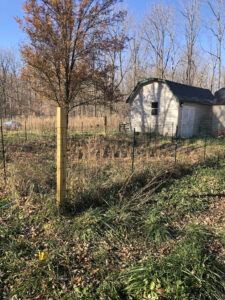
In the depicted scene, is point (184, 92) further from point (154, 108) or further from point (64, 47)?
point (64, 47)

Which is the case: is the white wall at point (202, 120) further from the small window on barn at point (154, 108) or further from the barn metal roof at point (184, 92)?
the small window on barn at point (154, 108)

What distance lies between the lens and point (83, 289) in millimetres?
2600

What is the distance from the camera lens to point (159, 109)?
16.0 meters

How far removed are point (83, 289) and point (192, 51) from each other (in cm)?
3458

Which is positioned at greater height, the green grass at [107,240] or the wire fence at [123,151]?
the wire fence at [123,151]

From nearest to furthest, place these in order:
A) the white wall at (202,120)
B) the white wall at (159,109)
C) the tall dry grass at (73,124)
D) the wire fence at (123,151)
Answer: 1. the wire fence at (123,151)
2. the white wall at (159,109)
3. the tall dry grass at (73,124)
4. the white wall at (202,120)

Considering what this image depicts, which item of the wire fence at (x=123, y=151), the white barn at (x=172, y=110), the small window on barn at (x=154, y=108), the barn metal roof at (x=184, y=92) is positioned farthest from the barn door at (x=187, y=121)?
the small window on barn at (x=154, y=108)

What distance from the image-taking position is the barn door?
15.3m

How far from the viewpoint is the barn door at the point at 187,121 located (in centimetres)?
1527

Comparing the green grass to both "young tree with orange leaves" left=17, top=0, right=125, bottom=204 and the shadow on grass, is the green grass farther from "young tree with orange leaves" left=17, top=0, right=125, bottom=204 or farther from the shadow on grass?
"young tree with orange leaves" left=17, top=0, right=125, bottom=204

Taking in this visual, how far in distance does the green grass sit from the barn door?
998 centimetres

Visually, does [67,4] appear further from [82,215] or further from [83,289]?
[83,289]

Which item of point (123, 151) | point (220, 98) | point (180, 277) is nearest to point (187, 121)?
point (220, 98)

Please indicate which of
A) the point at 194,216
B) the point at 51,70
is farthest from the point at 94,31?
the point at 194,216
